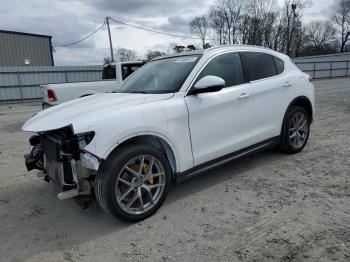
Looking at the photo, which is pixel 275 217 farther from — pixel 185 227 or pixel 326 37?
pixel 326 37

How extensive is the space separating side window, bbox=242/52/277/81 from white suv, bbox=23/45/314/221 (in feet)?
0.06

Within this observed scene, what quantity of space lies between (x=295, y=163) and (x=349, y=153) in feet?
3.47

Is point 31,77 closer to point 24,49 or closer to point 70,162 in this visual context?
point 24,49

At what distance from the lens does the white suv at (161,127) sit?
3070mm

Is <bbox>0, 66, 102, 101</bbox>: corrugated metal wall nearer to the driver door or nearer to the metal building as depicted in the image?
the metal building

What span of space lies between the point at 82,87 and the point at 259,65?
5612 millimetres

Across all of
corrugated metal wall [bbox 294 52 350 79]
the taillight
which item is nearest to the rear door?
the taillight

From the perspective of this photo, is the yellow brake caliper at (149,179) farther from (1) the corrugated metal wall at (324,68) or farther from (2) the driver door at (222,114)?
(1) the corrugated metal wall at (324,68)

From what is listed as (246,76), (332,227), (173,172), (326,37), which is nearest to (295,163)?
(246,76)

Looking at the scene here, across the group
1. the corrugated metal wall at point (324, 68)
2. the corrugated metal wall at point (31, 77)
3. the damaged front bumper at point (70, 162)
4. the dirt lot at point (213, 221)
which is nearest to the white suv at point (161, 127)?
the damaged front bumper at point (70, 162)

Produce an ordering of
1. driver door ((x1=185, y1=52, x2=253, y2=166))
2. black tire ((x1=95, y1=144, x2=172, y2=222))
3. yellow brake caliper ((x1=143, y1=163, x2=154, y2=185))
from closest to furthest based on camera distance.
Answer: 1. black tire ((x1=95, y1=144, x2=172, y2=222))
2. yellow brake caliper ((x1=143, y1=163, x2=154, y2=185))
3. driver door ((x1=185, y1=52, x2=253, y2=166))

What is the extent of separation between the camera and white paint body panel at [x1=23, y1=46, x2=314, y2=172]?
307cm

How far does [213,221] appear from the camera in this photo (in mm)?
3277

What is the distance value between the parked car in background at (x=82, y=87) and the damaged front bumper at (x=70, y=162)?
5.08 m
